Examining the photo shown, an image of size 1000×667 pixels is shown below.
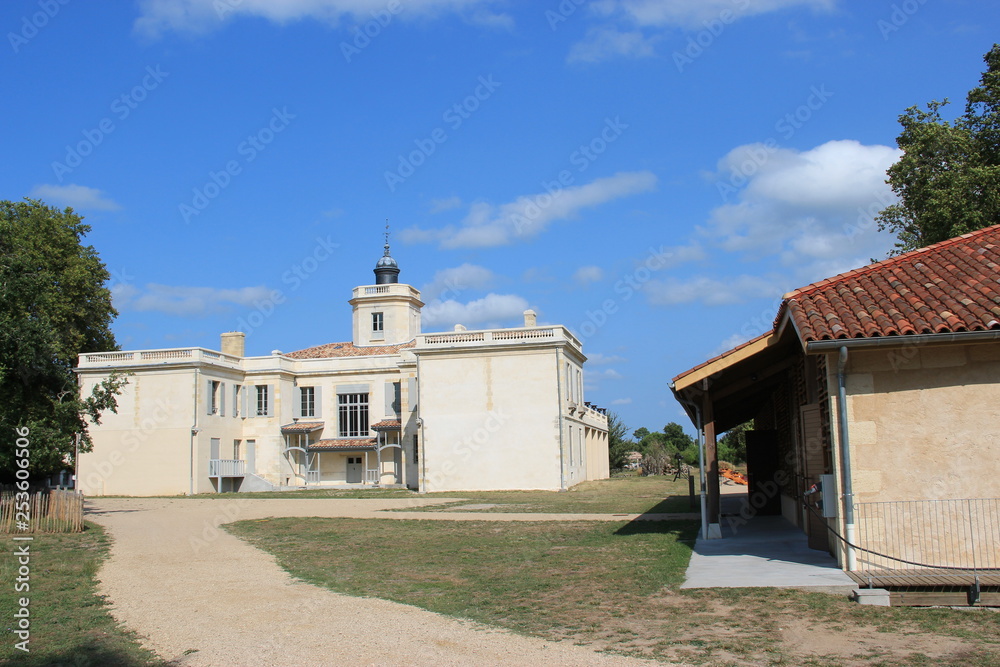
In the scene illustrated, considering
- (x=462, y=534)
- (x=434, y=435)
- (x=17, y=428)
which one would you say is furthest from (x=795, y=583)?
(x=434, y=435)

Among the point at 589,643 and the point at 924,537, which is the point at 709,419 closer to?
the point at 924,537

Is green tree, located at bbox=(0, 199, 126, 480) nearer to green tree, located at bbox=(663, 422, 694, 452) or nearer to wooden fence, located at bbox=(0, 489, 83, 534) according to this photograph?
A: wooden fence, located at bbox=(0, 489, 83, 534)

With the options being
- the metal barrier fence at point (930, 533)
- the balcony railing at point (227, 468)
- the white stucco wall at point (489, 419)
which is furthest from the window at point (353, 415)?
the metal barrier fence at point (930, 533)

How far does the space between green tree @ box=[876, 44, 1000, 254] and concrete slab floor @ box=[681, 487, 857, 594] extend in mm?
10671

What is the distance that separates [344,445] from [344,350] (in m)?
6.56

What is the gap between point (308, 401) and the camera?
1699 inches

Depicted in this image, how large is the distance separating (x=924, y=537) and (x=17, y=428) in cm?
1837

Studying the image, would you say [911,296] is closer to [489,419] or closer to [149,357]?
[489,419]

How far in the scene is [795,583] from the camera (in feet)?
28.2

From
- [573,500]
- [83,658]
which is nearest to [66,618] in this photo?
[83,658]

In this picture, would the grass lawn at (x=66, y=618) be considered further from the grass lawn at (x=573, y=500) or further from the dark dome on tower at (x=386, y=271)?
the dark dome on tower at (x=386, y=271)

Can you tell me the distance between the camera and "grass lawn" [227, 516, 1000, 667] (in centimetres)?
626

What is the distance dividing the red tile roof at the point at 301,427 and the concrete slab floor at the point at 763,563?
29.9m

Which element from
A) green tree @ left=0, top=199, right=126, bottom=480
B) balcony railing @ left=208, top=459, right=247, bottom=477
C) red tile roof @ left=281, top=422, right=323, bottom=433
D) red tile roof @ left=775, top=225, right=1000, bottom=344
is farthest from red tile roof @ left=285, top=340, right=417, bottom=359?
red tile roof @ left=775, top=225, right=1000, bottom=344
